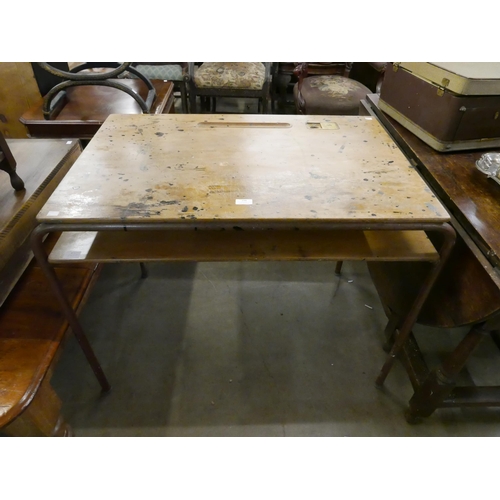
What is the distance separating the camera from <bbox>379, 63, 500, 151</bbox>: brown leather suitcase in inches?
40.7

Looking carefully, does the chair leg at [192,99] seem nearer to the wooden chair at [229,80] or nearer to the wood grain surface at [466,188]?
the wooden chair at [229,80]

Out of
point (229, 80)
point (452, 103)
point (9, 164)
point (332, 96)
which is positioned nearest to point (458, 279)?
point (452, 103)

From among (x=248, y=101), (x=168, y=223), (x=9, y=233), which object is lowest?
(x=248, y=101)

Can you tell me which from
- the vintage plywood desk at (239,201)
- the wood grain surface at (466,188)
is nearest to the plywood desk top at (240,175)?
the vintage plywood desk at (239,201)

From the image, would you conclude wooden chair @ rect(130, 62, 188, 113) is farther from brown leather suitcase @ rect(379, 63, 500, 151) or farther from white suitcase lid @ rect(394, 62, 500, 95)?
white suitcase lid @ rect(394, 62, 500, 95)

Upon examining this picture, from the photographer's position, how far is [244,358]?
1.40 meters

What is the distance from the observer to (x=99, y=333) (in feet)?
4.83

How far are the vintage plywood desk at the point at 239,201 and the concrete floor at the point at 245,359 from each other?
215 mm

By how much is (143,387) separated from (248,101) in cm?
300

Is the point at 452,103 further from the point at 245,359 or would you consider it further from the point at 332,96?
the point at 332,96

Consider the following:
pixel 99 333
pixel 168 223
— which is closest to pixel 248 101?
pixel 99 333

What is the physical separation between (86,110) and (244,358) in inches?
58.2

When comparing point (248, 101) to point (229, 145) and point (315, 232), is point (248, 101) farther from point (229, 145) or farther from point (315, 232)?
point (315, 232)

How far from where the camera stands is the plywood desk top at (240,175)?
2.71 feet
